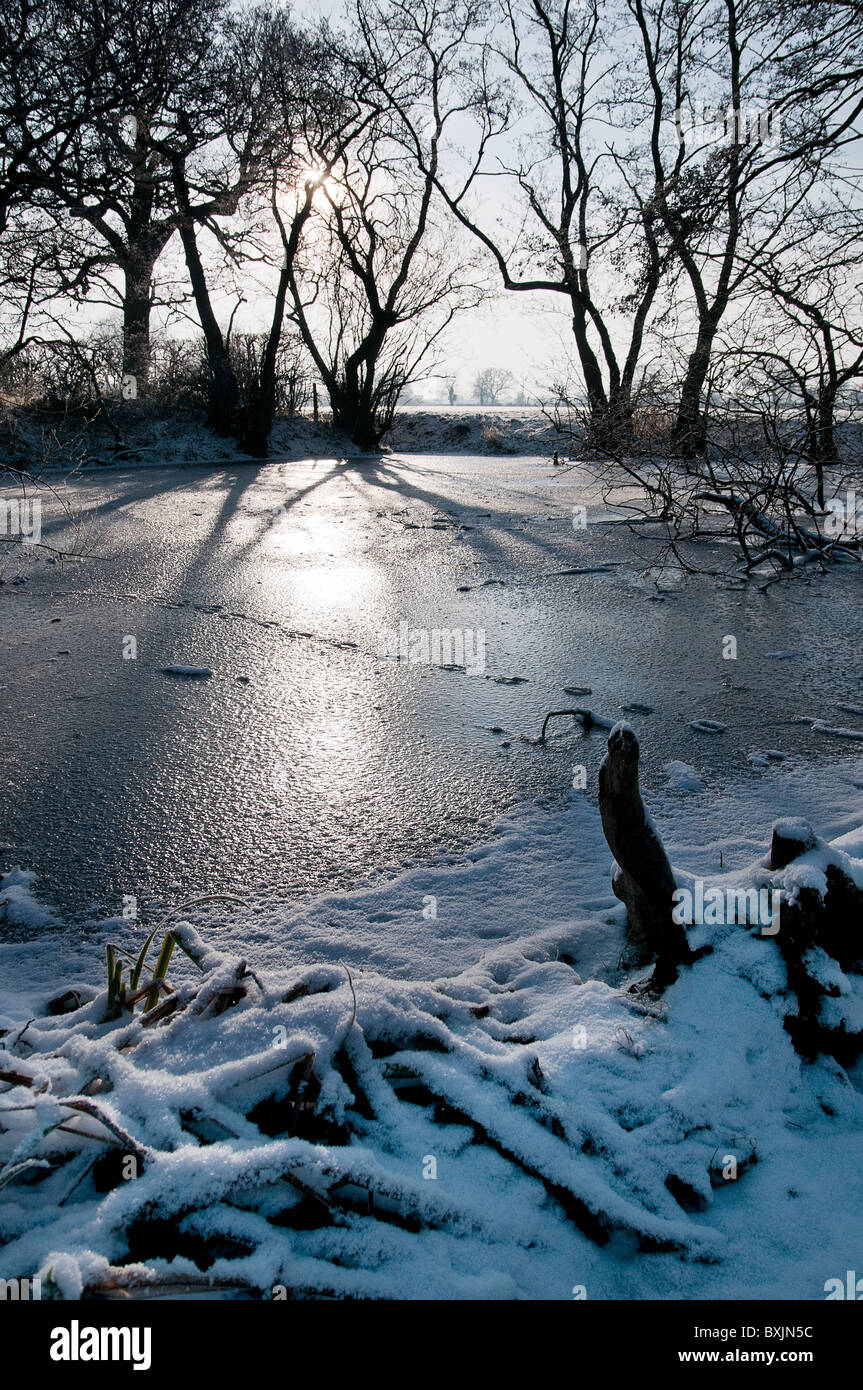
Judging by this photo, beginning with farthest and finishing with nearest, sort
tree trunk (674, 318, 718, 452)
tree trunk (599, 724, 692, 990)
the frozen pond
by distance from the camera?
tree trunk (674, 318, 718, 452) < the frozen pond < tree trunk (599, 724, 692, 990)

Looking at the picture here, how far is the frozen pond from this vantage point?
2.26 metres

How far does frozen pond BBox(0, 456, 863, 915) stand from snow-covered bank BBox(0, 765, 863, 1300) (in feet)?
1.84

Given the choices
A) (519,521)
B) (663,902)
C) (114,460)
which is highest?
(114,460)

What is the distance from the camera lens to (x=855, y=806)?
237 centimetres

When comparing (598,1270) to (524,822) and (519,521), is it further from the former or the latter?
(519,521)

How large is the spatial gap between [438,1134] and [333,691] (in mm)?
2258

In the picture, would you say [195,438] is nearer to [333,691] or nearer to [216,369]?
[216,369]

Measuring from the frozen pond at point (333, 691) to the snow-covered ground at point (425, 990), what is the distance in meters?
0.02

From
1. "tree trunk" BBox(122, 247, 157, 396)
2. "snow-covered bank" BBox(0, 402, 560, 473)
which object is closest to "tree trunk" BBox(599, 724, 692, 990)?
"snow-covered bank" BBox(0, 402, 560, 473)

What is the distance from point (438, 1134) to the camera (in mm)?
1230

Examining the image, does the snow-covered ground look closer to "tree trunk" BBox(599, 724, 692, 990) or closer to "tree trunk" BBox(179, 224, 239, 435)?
"tree trunk" BBox(599, 724, 692, 990)

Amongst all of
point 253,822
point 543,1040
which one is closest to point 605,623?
point 253,822

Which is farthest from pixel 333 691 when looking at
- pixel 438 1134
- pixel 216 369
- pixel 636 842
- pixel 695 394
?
pixel 216 369
